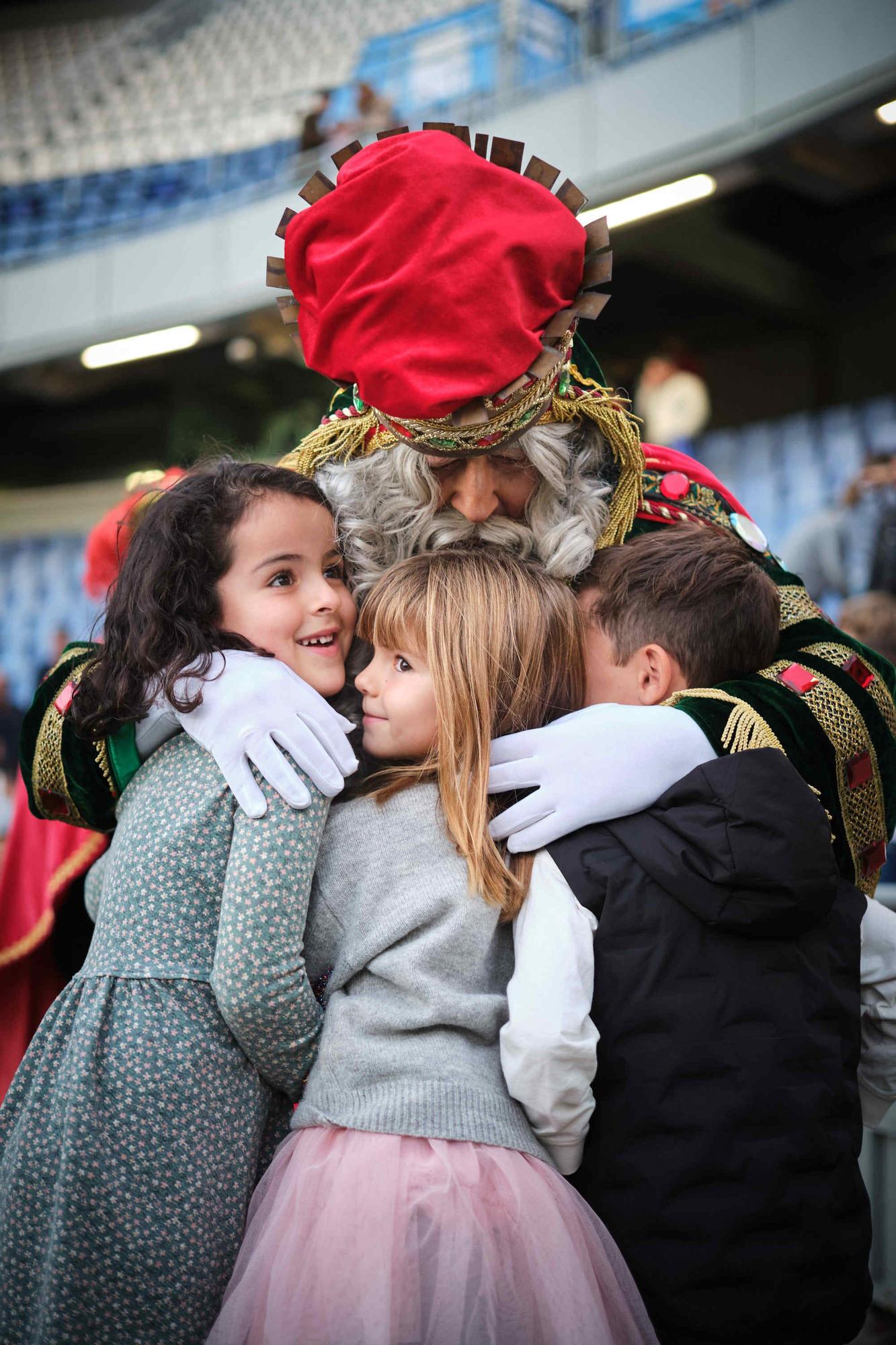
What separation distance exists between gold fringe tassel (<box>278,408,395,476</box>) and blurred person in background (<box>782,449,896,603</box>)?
4083 millimetres

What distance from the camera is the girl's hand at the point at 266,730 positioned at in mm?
1431

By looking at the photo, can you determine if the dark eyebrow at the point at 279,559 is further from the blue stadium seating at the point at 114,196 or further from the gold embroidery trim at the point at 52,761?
the blue stadium seating at the point at 114,196

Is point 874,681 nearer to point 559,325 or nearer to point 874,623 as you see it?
point 559,325

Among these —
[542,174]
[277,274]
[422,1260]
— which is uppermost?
[542,174]

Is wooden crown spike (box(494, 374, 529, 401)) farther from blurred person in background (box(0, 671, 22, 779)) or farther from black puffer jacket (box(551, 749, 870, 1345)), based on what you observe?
blurred person in background (box(0, 671, 22, 779))

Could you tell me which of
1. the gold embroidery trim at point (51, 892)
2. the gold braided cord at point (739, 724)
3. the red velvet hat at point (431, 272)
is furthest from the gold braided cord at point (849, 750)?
the gold embroidery trim at point (51, 892)

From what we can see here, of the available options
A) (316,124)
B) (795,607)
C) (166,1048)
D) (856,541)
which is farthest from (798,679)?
(316,124)

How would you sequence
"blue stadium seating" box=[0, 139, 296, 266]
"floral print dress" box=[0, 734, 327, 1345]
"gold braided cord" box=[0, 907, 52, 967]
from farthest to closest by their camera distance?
"blue stadium seating" box=[0, 139, 296, 266]
"gold braided cord" box=[0, 907, 52, 967]
"floral print dress" box=[0, 734, 327, 1345]

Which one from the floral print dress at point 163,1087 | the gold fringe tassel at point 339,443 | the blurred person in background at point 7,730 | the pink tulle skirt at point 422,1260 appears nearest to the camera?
the pink tulle skirt at point 422,1260

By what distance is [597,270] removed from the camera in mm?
1643

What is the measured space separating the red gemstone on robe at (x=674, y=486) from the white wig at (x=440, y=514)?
6.3 inches

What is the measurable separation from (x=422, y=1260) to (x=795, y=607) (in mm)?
1153

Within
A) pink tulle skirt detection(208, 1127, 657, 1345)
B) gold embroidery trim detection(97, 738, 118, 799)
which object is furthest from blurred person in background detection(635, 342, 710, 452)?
pink tulle skirt detection(208, 1127, 657, 1345)

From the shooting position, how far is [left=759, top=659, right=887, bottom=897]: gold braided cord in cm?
168
